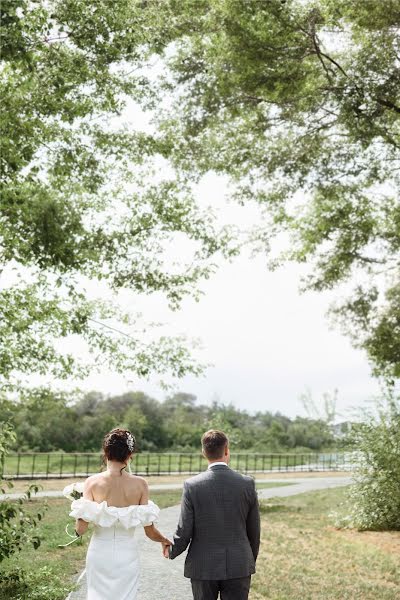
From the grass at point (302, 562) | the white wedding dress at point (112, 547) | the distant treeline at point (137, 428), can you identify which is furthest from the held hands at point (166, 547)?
the distant treeline at point (137, 428)

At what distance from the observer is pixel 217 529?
491 centimetres

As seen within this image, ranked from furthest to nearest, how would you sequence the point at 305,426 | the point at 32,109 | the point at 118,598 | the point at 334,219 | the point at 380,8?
the point at 305,426, the point at 334,219, the point at 380,8, the point at 32,109, the point at 118,598

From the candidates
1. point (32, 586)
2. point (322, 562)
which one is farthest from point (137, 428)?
point (32, 586)

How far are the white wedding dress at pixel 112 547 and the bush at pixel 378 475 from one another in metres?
11.4

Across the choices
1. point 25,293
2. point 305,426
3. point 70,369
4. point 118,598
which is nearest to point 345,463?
point 70,369

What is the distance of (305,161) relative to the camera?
16531 millimetres

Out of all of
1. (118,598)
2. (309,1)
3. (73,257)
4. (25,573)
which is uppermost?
(309,1)

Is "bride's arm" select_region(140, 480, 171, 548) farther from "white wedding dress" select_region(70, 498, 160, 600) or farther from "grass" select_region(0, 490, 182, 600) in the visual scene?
"grass" select_region(0, 490, 182, 600)

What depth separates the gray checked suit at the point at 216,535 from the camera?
486 centimetres

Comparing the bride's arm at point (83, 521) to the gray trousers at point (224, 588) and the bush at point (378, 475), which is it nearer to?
the gray trousers at point (224, 588)

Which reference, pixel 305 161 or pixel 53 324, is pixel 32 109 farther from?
pixel 305 161

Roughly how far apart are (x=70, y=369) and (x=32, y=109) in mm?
8641

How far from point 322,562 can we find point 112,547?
7023 millimetres

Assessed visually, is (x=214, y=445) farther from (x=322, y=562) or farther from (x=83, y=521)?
(x=322, y=562)
